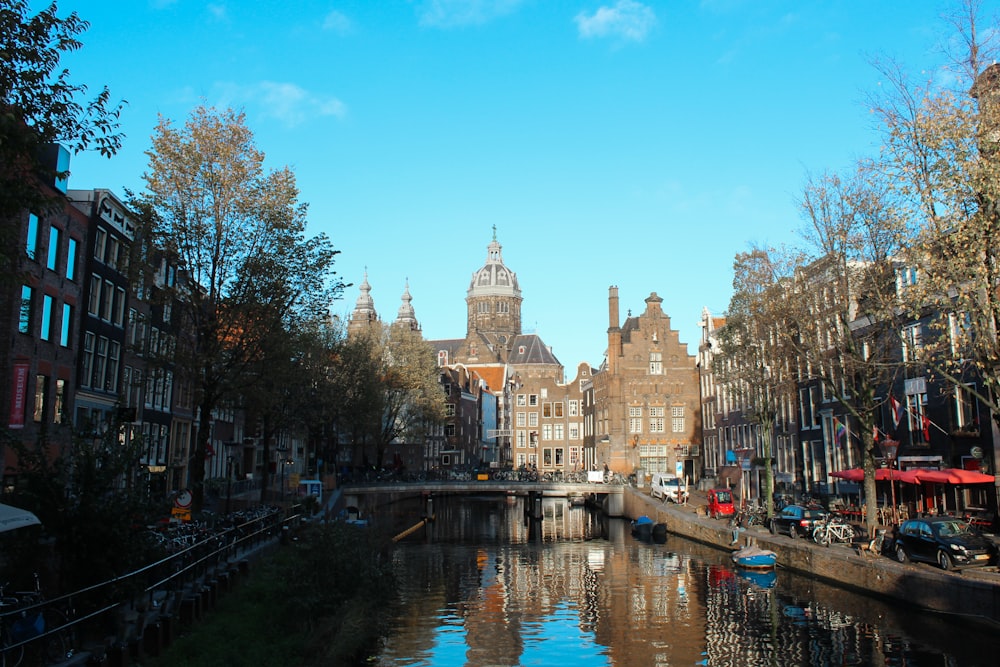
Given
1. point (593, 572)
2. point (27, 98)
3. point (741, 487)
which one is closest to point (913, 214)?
point (27, 98)

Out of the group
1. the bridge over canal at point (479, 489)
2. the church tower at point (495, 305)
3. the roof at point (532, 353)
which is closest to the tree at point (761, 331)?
the bridge over canal at point (479, 489)

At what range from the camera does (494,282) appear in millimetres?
193625

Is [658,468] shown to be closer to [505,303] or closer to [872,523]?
[872,523]

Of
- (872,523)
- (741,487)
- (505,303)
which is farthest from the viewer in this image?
(505,303)

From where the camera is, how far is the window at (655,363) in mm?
87125

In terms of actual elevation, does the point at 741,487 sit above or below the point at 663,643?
above

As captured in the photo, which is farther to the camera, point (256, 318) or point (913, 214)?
point (256, 318)

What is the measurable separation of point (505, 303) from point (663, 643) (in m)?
170

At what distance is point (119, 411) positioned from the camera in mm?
19406

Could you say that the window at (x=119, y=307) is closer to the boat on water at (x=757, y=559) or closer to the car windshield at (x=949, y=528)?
A: the boat on water at (x=757, y=559)

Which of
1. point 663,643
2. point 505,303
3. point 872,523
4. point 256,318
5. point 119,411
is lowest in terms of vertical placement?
point 663,643

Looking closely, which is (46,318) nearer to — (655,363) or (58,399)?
(58,399)

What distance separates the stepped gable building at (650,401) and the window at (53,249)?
6115cm

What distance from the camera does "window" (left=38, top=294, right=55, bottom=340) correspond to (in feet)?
108
